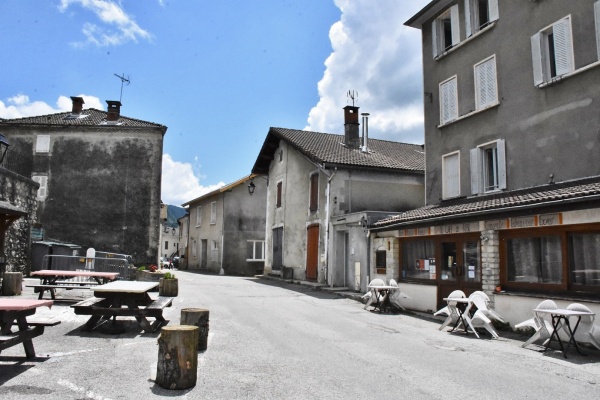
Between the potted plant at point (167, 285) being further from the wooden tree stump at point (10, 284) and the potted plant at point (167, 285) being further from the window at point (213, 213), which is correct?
the window at point (213, 213)

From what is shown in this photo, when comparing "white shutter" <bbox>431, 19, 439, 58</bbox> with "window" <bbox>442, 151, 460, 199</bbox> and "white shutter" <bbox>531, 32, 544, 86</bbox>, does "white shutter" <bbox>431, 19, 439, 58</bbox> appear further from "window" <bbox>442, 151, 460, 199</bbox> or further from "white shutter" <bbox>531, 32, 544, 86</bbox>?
"white shutter" <bbox>531, 32, 544, 86</bbox>

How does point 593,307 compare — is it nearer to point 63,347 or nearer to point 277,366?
Result: point 277,366

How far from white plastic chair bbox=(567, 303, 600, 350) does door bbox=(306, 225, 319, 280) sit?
12536 millimetres

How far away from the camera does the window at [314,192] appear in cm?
2017

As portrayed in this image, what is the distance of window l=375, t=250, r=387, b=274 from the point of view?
14484 mm

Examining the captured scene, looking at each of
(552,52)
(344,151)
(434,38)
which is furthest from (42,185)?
(552,52)

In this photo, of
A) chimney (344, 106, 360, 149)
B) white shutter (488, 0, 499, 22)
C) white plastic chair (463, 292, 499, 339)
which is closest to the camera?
white plastic chair (463, 292, 499, 339)

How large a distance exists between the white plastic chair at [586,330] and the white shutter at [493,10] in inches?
338

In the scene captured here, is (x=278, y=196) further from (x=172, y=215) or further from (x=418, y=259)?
(x=172, y=215)

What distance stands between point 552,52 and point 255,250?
22.0 metres

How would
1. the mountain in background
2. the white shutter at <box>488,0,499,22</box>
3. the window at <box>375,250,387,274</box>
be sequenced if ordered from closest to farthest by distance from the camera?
the white shutter at <box>488,0,499,22</box>, the window at <box>375,250,387,274</box>, the mountain in background

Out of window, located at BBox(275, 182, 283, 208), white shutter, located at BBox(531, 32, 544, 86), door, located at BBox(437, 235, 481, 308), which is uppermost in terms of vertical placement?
white shutter, located at BBox(531, 32, 544, 86)

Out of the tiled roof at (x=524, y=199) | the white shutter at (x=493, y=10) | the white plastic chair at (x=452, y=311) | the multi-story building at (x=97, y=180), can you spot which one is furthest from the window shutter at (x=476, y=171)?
the multi-story building at (x=97, y=180)

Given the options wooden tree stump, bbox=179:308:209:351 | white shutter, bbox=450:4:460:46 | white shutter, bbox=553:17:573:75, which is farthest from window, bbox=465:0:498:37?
wooden tree stump, bbox=179:308:209:351
